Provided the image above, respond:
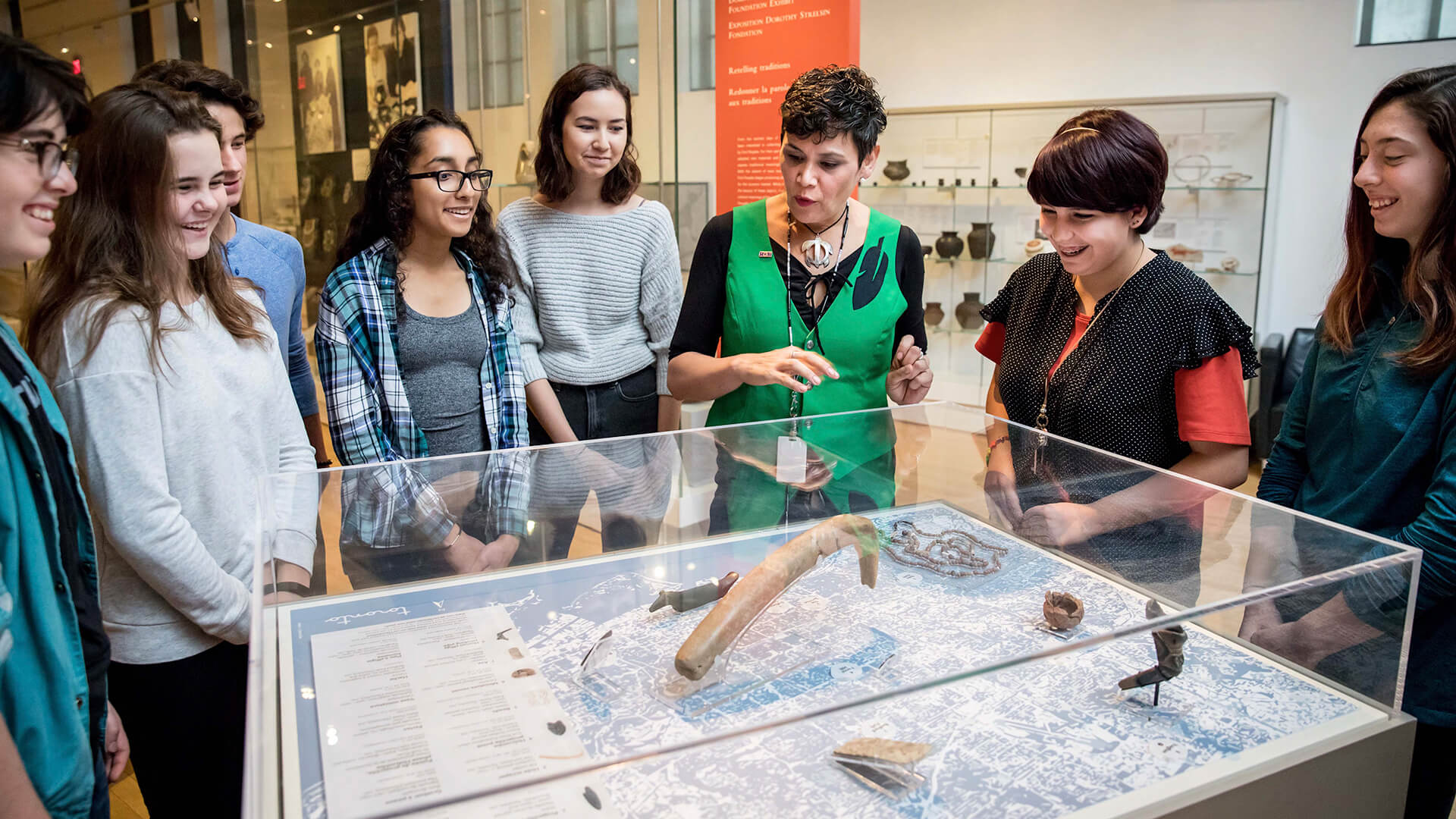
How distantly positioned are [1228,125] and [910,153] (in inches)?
92.5

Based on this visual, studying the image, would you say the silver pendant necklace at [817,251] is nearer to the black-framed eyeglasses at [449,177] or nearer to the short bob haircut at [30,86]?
the black-framed eyeglasses at [449,177]

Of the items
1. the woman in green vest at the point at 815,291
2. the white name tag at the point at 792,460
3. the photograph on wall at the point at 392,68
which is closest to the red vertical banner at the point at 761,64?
the photograph on wall at the point at 392,68

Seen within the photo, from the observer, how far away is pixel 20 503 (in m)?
1.30

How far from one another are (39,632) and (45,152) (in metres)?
0.65

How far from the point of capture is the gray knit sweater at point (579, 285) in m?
2.96

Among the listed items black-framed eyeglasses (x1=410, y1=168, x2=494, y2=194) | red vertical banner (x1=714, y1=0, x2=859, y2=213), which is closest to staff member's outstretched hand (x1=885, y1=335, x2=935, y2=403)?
black-framed eyeglasses (x1=410, y1=168, x2=494, y2=194)

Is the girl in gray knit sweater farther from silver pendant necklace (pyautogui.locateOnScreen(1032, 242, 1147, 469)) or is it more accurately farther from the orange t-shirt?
the orange t-shirt

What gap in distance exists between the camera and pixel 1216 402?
1961 mm

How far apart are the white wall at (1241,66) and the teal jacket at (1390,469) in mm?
4918

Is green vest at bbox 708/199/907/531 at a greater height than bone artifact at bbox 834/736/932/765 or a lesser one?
greater

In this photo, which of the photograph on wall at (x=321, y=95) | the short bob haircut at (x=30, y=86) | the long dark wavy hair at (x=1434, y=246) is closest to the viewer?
the short bob haircut at (x=30, y=86)

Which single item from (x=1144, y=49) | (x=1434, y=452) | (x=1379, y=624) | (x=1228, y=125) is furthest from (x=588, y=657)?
(x=1144, y=49)

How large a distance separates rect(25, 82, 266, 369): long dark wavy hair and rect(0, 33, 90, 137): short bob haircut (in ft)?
1.53

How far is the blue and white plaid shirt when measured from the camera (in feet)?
7.63
